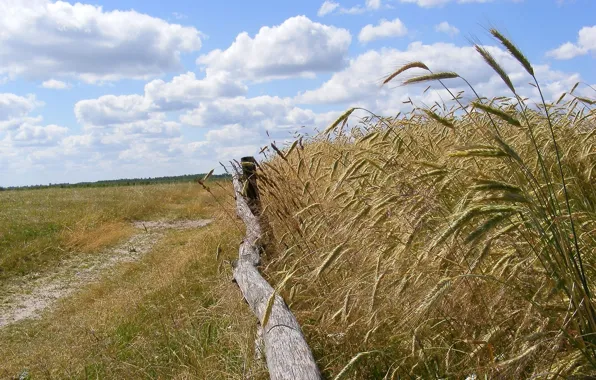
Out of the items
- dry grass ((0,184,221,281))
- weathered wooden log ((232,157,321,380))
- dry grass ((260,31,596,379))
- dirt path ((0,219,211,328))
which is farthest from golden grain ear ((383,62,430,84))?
dry grass ((0,184,221,281))

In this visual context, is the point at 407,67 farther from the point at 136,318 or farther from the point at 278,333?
the point at 136,318

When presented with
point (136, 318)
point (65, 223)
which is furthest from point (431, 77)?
point (65, 223)

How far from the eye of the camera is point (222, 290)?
529cm

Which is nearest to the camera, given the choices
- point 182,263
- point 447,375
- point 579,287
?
point 579,287

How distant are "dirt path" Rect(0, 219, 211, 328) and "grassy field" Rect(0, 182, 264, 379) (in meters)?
0.27

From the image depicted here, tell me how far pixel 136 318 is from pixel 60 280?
14.6 ft

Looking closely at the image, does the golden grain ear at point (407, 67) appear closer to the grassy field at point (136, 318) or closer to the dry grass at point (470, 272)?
the dry grass at point (470, 272)

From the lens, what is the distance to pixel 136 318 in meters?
5.48

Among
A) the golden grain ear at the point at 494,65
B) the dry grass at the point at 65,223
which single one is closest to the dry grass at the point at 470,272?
the golden grain ear at the point at 494,65

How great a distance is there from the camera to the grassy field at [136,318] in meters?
3.82

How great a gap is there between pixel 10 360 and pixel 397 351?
3.97 meters

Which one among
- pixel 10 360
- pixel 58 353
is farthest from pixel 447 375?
pixel 10 360

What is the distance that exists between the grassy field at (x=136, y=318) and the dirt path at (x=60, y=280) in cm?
27

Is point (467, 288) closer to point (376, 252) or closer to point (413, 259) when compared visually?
point (413, 259)
